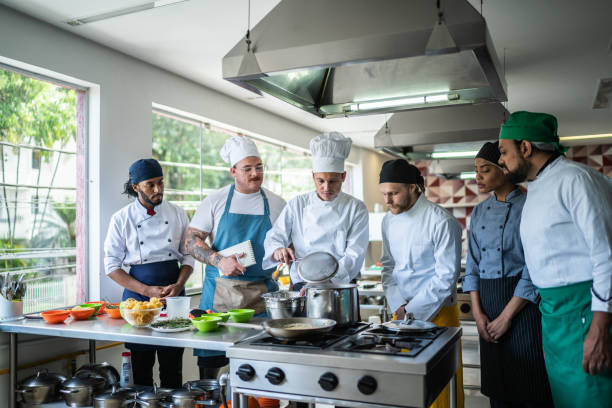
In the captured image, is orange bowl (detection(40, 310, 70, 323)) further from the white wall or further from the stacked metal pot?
the stacked metal pot

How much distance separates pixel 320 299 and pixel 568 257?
918 millimetres

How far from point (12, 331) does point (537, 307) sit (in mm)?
2425

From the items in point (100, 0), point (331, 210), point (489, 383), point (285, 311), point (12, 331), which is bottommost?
point (489, 383)

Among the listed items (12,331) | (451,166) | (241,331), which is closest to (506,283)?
(241,331)

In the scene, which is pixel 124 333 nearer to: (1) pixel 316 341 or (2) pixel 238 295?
(2) pixel 238 295

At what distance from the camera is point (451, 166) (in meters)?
6.23

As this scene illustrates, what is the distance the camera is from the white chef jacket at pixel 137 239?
2979 mm

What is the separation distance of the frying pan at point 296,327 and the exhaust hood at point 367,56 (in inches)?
36.1

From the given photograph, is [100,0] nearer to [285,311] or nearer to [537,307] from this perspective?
[285,311]

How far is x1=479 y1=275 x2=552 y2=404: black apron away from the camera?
2213 mm

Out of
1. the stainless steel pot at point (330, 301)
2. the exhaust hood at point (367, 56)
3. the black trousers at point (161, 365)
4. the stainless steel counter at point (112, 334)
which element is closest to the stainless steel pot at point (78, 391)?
the stainless steel counter at point (112, 334)

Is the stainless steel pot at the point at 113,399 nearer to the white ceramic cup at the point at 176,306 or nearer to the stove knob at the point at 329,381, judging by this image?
the white ceramic cup at the point at 176,306

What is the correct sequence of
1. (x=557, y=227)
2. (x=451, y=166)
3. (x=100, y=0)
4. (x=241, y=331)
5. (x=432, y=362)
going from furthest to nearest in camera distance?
1. (x=451, y=166)
2. (x=100, y=0)
3. (x=241, y=331)
4. (x=557, y=227)
5. (x=432, y=362)

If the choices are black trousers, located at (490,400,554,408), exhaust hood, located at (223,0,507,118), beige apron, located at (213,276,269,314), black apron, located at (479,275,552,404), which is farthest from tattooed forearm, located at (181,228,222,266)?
black trousers, located at (490,400,554,408)
